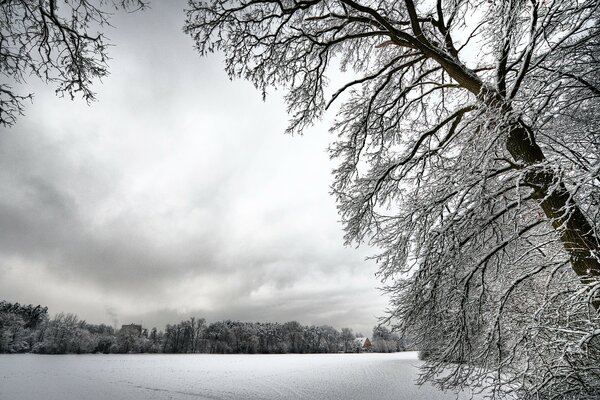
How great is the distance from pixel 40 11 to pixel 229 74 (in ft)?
7.91

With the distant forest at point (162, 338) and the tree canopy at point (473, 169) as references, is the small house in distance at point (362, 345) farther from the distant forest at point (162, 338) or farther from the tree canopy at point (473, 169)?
the tree canopy at point (473, 169)

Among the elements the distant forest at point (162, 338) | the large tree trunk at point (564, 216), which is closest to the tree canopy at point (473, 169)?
the large tree trunk at point (564, 216)

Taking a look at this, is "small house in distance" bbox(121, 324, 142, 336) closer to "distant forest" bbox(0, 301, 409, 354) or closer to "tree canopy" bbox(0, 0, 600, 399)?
"distant forest" bbox(0, 301, 409, 354)

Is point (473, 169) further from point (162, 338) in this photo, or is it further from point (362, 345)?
point (362, 345)

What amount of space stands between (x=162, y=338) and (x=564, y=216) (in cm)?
10668

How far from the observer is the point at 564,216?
2996mm

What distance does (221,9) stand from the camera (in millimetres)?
4473

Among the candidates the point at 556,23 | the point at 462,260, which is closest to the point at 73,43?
the point at 556,23

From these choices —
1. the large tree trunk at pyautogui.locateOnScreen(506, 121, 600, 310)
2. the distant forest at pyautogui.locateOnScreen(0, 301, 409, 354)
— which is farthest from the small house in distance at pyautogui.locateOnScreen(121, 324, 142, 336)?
the large tree trunk at pyautogui.locateOnScreen(506, 121, 600, 310)

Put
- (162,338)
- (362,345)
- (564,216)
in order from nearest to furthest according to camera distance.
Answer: (564,216)
(162,338)
(362,345)

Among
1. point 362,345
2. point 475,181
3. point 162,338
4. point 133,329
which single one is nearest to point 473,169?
point 475,181

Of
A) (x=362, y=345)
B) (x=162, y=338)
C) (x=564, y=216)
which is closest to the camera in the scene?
(x=564, y=216)

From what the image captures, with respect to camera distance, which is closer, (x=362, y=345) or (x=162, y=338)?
(x=162, y=338)

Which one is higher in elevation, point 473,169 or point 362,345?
point 473,169
